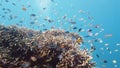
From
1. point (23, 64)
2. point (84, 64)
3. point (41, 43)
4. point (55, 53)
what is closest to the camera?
point (23, 64)

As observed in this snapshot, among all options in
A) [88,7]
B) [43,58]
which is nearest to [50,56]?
[43,58]

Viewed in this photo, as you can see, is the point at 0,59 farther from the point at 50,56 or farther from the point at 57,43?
the point at 57,43

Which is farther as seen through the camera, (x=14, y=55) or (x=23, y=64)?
(x=14, y=55)

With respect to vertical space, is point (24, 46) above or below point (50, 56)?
above

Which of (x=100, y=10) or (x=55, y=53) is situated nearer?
(x=55, y=53)

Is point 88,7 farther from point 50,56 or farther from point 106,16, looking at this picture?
point 50,56

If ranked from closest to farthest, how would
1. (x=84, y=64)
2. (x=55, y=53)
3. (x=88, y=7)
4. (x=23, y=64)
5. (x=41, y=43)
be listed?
(x=23, y=64)
(x=84, y=64)
(x=55, y=53)
(x=41, y=43)
(x=88, y=7)

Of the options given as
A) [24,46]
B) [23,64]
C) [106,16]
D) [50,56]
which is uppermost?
[106,16]

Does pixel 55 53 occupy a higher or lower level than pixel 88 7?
lower

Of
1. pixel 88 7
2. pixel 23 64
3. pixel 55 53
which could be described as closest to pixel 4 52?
pixel 23 64
